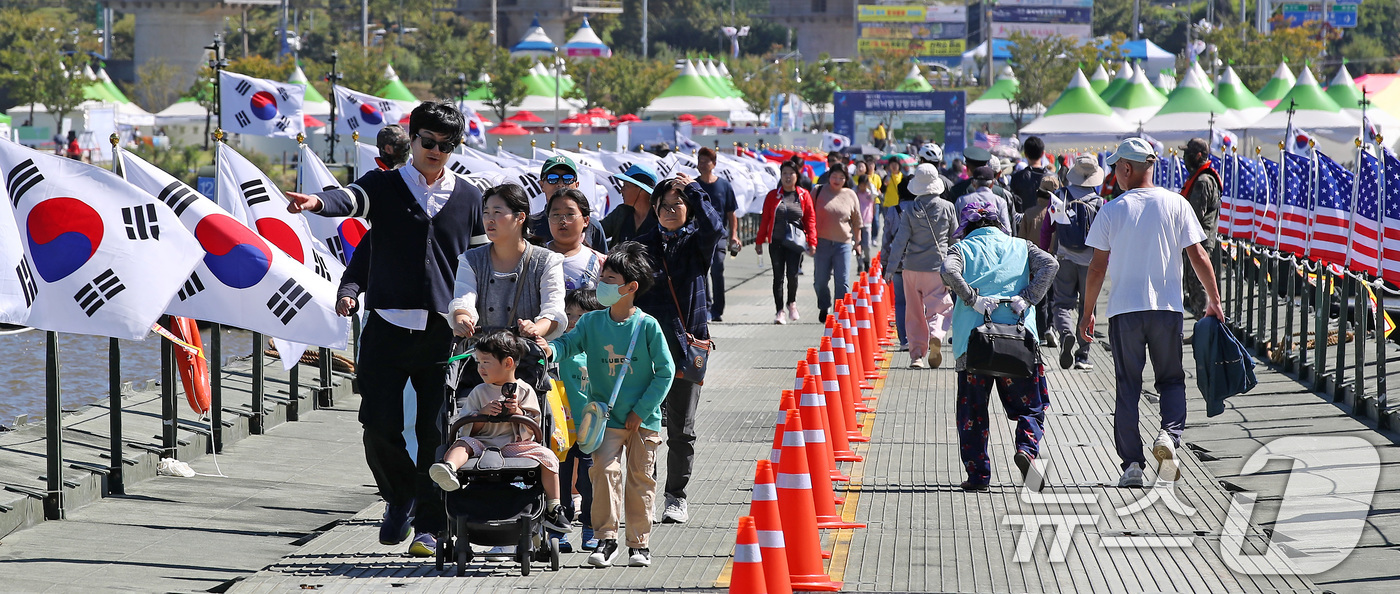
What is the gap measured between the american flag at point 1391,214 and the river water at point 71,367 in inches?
386

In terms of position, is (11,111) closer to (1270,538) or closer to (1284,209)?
(1284,209)

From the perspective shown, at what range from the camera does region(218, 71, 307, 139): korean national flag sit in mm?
23344

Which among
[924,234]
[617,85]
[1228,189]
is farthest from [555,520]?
[617,85]

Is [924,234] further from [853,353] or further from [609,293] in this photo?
[609,293]

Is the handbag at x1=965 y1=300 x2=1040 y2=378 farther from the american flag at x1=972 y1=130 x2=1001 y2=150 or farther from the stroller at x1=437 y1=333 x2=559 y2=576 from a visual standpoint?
the american flag at x1=972 y1=130 x2=1001 y2=150

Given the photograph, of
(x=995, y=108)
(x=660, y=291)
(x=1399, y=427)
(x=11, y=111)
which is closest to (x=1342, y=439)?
(x=1399, y=427)

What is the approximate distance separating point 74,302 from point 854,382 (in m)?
5.85

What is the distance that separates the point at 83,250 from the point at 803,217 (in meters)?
9.95

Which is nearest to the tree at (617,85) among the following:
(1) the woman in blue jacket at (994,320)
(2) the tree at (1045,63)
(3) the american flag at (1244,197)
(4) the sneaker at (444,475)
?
(2) the tree at (1045,63)

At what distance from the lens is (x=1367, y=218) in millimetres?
12695

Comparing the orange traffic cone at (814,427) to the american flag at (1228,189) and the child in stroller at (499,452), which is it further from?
the american flag at (1228,189)

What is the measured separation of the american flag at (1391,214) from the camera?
11820 millimetres

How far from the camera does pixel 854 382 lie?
38.8ft

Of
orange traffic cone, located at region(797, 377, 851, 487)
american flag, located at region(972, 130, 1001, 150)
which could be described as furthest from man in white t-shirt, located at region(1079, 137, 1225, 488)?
american flag, located at region(972, 130, 1001, 150)
